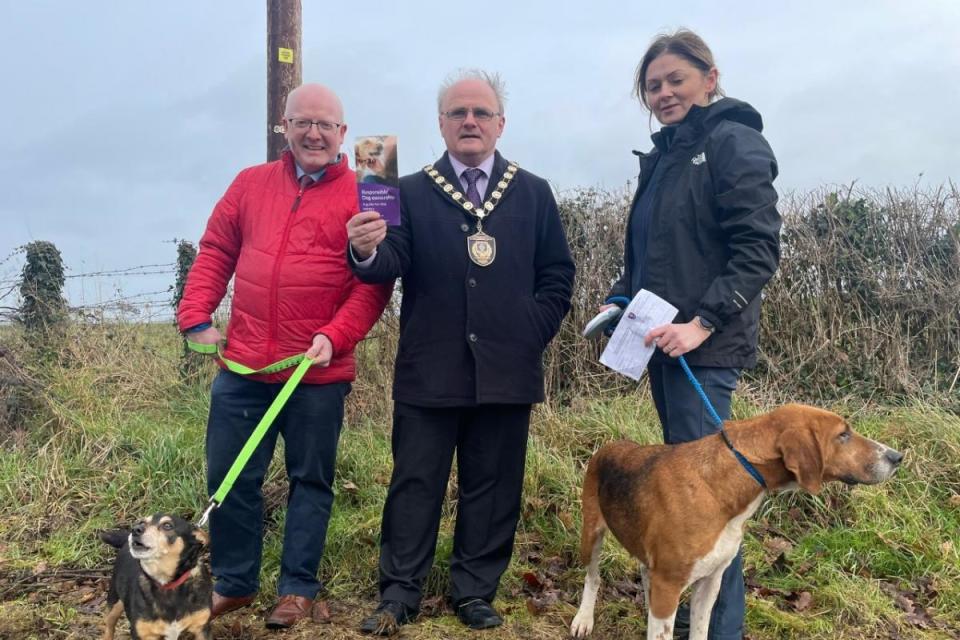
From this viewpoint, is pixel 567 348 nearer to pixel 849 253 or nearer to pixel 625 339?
pixel 849 253

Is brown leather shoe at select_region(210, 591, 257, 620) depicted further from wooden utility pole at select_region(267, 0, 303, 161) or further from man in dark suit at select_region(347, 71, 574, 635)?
wooden utility pole at select_region(267, 0, 303, 161)

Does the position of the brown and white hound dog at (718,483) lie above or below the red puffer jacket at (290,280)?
below

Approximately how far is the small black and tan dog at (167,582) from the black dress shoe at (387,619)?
2.65 feet

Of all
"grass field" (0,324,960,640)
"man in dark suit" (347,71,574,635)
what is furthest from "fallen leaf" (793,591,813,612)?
"man in dark suit" (347,71,574,635)

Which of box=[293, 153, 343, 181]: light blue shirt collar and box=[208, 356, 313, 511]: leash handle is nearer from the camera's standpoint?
box=[208, 356, 313, 511]: leash handle

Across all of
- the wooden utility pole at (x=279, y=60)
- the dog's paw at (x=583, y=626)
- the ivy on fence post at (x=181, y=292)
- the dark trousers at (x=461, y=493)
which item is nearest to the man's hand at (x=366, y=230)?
the dark trousers at (x=461, y=493)

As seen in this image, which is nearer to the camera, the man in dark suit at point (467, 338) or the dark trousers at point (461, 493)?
the man in dark suit at point (467, 338)

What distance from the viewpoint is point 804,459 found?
10.00 feet

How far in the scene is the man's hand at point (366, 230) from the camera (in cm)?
351

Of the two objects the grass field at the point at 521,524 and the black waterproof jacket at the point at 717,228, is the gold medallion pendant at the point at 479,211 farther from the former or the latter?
the grass field at the point at 521,524

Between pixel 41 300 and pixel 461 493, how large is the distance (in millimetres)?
5666

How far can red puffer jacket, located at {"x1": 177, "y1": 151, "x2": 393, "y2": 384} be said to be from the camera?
3.88m

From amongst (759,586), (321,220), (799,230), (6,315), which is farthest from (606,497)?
(6,315)

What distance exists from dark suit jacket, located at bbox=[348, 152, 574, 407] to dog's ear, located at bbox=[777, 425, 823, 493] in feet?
4.35
